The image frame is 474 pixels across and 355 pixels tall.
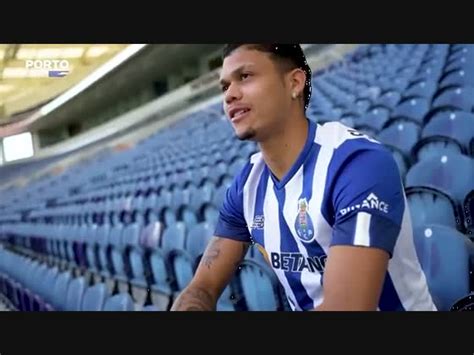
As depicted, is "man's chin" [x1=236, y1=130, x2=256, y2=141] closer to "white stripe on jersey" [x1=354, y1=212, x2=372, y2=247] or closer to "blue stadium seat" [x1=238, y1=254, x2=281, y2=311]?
"white stripe on jersey" [x1=354, y1=212, x2=372, y2=247]

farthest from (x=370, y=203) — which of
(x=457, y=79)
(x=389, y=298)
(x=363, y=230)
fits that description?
(x=457, y=79)

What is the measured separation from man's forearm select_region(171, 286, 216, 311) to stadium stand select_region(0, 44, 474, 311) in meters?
0.63

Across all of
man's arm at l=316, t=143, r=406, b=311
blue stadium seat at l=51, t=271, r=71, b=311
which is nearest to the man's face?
man's arm at l=316, t=143, r=406, b=311

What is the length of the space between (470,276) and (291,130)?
0.94m

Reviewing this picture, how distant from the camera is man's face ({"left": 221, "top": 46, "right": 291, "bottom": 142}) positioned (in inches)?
59.8

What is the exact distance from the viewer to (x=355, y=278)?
47.6 inches

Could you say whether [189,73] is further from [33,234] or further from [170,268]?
[33,234]

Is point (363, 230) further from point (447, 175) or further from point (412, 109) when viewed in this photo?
point (412, 109)

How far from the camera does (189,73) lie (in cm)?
241

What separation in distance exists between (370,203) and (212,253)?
0.54m

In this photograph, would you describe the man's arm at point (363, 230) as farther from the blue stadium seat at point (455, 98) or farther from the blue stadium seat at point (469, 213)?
the blue stadium seat at point (455, 98)

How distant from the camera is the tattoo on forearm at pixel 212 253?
5.29 feet

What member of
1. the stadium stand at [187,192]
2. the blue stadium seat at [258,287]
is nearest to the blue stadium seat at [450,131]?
the stadium stand at [187,192]

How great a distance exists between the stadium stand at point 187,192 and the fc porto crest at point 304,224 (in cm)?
63
